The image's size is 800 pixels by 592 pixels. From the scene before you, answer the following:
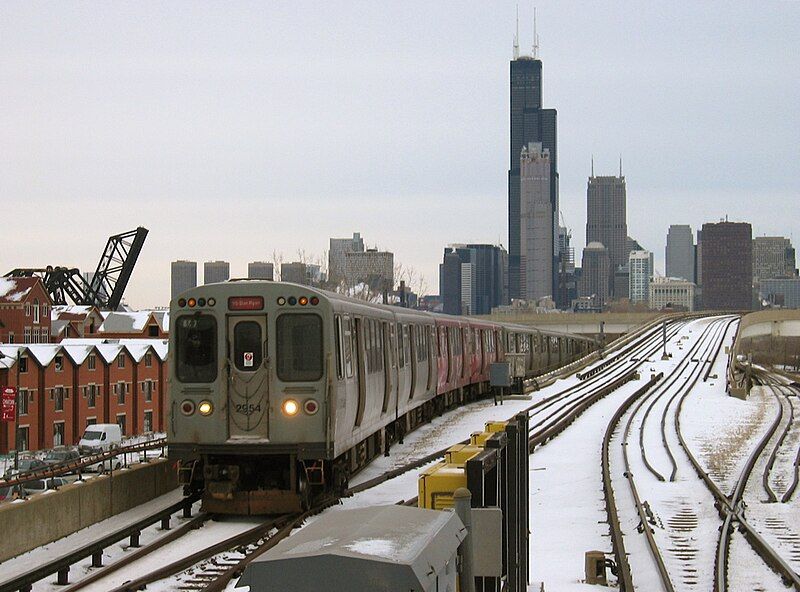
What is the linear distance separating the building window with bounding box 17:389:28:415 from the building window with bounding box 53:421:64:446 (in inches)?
100

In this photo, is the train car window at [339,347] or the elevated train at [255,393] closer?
the elevated train at [255,393]

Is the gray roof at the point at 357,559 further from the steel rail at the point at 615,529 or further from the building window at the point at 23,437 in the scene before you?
the building window at the point at 23,437

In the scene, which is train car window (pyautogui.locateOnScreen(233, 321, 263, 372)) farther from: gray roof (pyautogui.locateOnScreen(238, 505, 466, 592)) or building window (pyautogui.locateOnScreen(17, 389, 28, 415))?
building window (pyautogui.locateOnScreen(17, 389, 28, 415))

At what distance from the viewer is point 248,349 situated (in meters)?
14.6

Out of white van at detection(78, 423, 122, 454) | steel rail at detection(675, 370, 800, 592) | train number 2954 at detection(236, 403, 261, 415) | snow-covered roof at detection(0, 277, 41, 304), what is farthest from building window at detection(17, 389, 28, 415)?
train number 2954 at detection(236, 403, 261, 415)

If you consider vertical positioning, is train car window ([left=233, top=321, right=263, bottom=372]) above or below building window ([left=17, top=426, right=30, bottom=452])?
above

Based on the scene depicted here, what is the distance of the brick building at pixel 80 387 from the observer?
50062 mm

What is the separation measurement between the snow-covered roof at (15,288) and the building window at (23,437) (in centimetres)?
2101

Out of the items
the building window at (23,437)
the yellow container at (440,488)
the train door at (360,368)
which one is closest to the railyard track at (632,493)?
the train door at (360,368)

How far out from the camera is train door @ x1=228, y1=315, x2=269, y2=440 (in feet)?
47.5

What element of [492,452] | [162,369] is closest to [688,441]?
[492,452]

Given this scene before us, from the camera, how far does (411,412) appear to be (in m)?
25.9

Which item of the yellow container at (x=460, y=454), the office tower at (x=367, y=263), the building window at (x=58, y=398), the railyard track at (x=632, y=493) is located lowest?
the building window at (x=58, y=398)

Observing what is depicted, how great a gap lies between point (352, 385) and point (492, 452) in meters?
8.65
